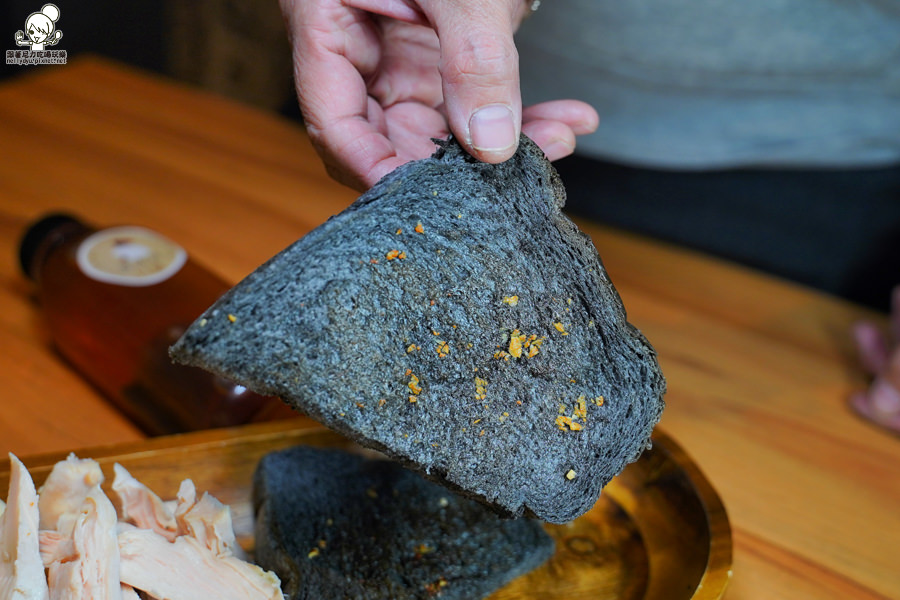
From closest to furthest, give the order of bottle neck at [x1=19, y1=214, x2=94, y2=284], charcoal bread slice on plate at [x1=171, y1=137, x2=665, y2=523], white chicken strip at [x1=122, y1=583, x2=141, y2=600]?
charcoal bread slice on plate at [x1=171, y1=137, x2=665, y2=523], white chicken strip at [x1=122, y1=583, x2=141, y2=600], bottle neck at [x1=19, y1=214, x2=94, y2=284]

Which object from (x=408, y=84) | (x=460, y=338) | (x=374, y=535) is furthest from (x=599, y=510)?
(x=408, y=84)

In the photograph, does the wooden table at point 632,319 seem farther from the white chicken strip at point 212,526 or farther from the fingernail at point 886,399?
the white chicken strip at point 212,526

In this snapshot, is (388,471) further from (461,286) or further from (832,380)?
(832,380)

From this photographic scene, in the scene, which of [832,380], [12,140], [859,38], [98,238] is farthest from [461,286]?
[12,140]

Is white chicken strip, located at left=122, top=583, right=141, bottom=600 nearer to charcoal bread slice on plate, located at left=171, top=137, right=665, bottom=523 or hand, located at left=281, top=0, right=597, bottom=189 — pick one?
charcoal bread slice on plate, located at left=171, top=137, right=665, bottom=523

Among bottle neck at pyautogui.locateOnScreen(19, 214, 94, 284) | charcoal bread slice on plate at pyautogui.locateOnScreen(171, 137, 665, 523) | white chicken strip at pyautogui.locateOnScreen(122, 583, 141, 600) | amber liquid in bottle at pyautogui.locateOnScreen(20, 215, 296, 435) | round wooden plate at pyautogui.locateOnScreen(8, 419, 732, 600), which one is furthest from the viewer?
bottle neck at pyautogui.locateOnScreen(19, 214, 94, 284)

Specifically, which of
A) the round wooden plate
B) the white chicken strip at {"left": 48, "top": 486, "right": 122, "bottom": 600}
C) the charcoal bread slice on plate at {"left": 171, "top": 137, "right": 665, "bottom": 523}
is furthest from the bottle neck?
the charcoal bread slice on plate at {"left": 171, "top": 137, "right": 665, "bottom": 523}
